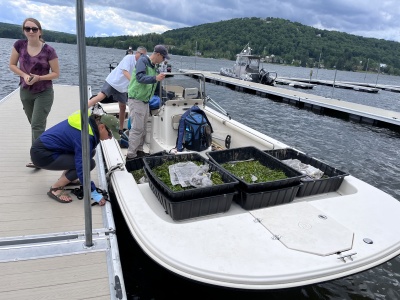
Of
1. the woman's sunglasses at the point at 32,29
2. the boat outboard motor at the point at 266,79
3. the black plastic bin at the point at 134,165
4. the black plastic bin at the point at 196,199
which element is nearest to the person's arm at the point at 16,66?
the woman's sunglasses at the point at 32,29

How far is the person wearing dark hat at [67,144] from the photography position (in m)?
2.86

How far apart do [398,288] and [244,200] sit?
91.4 inches

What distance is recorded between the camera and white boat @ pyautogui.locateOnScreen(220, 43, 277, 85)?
26.0m

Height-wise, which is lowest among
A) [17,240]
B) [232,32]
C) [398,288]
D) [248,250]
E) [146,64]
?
[398,288]

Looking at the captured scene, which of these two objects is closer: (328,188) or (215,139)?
(328,188)

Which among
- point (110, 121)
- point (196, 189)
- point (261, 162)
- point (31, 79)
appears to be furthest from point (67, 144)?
point (261, 162)

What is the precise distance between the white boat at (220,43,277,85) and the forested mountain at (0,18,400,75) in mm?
36989

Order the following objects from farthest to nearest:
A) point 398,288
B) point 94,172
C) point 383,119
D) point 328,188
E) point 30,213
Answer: point 383,119
point 94,172
point 398,288
point 328,188
point 30,213

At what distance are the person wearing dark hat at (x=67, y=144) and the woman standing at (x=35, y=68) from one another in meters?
0.73

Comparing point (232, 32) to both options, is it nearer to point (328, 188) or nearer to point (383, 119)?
point (383, 119)

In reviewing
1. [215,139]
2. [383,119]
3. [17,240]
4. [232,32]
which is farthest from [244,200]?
[232,32]

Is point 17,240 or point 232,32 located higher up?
point 232,32

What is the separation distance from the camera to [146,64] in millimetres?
4211

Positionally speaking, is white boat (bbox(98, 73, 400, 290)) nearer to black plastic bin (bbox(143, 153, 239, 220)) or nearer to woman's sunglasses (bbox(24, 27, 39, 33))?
black plastic bin (bbox(143, 153, 239, 220))
